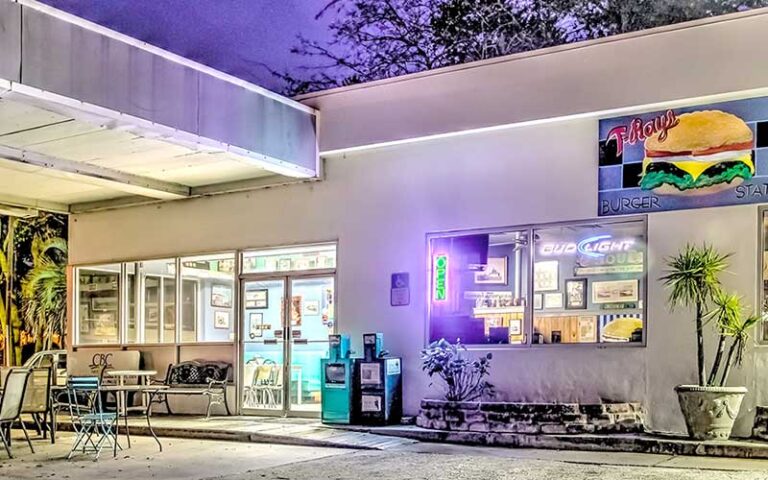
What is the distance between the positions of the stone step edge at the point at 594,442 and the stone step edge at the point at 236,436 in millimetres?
861

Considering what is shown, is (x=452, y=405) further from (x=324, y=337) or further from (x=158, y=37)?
(x=158, y=37)

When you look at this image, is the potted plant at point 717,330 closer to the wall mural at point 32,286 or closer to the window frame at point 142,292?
the window frame at point 142,292

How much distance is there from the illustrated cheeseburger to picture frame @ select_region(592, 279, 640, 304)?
111 cm

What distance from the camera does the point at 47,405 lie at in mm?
10258

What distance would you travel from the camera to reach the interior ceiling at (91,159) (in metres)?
9.23

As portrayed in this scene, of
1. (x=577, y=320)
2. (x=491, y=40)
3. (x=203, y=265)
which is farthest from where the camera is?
(x=491, y=40)

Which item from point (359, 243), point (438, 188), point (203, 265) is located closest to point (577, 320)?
point (438, 188)

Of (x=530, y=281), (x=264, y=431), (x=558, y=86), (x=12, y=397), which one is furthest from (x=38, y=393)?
(x=558, y=86)

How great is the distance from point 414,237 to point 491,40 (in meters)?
9.06

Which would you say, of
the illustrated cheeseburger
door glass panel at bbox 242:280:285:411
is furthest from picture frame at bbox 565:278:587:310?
door glass panel at bbox 242:280:285:411

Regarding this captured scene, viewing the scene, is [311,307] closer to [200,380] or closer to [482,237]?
[200,380]

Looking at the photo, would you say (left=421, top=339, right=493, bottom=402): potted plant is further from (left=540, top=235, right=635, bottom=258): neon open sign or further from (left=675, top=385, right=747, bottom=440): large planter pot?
(left=675, top=385, right=747, bottom=440): large planter pot

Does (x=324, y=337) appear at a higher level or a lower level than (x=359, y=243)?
lower

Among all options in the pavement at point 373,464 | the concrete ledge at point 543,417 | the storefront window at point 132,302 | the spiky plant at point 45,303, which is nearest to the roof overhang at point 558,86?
the concrete ledge at point 543,417
